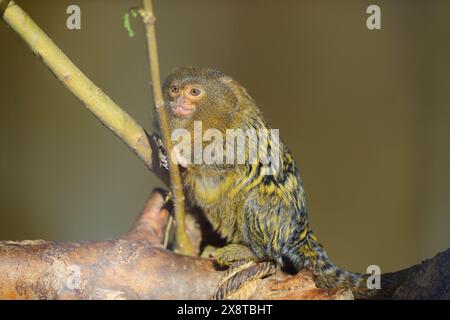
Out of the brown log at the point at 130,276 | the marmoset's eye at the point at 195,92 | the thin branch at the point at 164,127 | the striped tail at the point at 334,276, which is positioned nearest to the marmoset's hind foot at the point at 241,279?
the brown log at the point at 130,276

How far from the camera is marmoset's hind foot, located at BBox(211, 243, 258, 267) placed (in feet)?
5.72

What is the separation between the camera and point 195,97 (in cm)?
190

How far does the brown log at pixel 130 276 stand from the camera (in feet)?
5.03

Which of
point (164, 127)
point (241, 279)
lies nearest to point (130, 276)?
point (241, 279)

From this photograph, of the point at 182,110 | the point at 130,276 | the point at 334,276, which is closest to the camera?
the point at 130,276

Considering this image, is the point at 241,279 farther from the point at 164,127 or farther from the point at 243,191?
the point at 164,127

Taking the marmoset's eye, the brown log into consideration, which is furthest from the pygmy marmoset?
the brown log

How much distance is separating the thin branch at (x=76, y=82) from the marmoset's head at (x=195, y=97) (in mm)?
161

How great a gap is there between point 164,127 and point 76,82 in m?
0.39

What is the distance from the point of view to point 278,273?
1.75 m

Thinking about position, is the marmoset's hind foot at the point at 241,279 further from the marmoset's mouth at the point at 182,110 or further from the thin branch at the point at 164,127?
the marmoset's mouth at the point at 182,110
